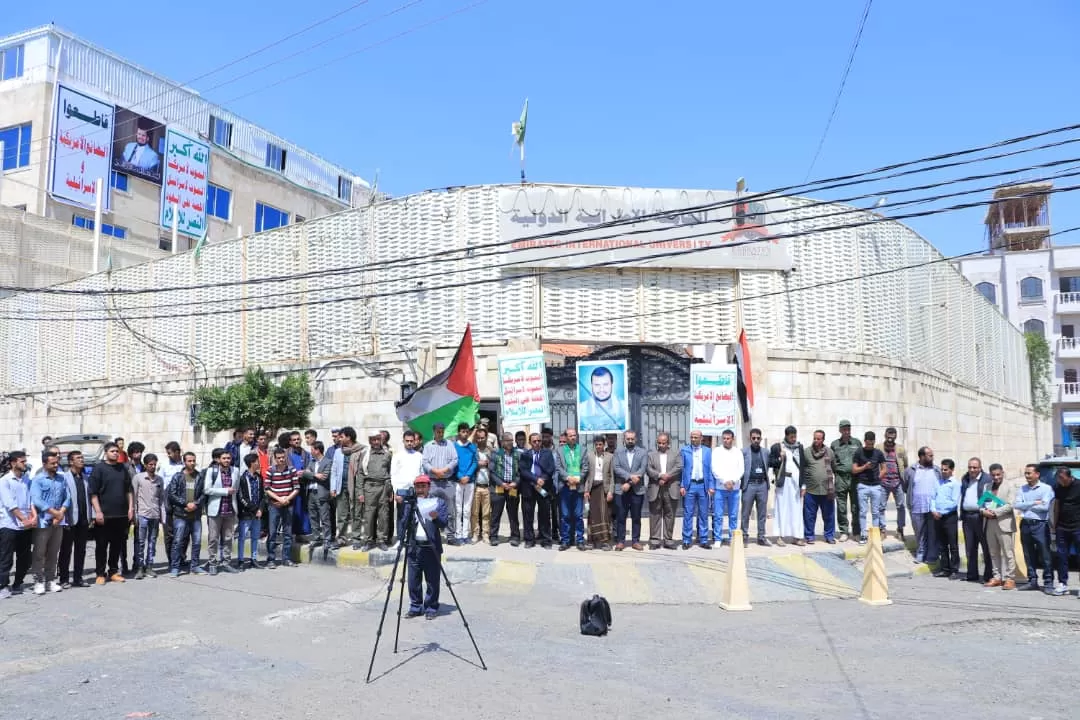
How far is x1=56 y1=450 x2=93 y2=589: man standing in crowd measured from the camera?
36.1 ft

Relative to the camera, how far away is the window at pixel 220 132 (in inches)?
1818

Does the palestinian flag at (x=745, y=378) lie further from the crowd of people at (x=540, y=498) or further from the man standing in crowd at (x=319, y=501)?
the man standing in crowd at (x=319, y=501)

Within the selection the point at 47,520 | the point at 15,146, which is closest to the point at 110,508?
the point at 47,520

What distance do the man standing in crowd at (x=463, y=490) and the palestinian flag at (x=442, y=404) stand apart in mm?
2285

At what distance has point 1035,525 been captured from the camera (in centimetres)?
1119

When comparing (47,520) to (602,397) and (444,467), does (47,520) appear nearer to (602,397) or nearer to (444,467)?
(444,467)

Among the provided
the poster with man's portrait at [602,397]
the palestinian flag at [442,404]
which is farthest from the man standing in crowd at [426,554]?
the poster with man's portrait at [602,397]

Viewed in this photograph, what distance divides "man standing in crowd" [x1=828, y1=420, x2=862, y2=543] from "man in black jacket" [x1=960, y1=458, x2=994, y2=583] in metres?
1.58

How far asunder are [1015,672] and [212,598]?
330 inches

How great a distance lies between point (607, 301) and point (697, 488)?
514 centimetres

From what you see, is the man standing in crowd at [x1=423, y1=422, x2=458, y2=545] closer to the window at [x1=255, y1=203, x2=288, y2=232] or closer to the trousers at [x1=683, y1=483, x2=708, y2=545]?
the trousers at [x1=683, y1=483, x2=708, y2=545]

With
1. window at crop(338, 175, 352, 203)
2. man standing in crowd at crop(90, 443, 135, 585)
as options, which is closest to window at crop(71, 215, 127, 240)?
window at crop(338, 175, 352, 203)

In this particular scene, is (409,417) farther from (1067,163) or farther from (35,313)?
(35,313)

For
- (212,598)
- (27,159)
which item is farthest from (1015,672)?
(27,159)
